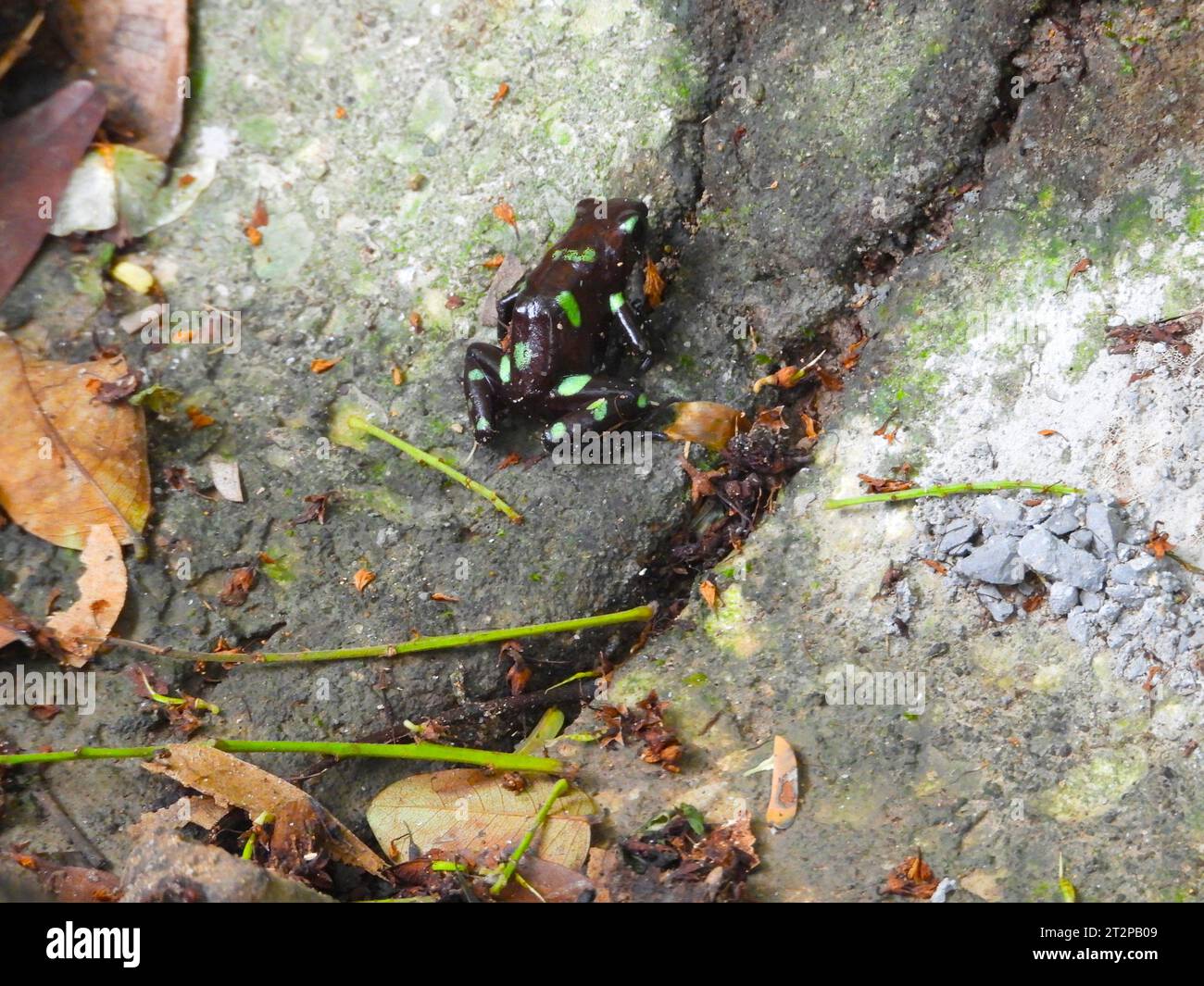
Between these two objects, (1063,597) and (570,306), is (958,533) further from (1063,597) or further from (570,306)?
(570,306)

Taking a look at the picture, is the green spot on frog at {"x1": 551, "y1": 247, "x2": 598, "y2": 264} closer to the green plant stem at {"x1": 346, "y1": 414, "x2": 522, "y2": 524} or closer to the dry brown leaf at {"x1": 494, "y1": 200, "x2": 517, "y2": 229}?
the dry brown leaf at {"x1": 494, "y1": 200, "x2": 517, "y2": 229}

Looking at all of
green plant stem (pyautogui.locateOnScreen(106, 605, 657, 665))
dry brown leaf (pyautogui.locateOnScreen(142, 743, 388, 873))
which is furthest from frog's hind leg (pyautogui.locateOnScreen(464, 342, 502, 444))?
dry brown leaf (pyautogui.locateOnScreen(142, 743, 388, 873))
